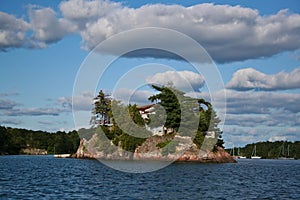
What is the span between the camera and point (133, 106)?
12569 centimetres

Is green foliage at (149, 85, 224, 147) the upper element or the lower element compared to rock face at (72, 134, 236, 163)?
upper

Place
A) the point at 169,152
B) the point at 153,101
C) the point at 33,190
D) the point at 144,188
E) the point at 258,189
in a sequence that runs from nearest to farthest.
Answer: the point at 33,190 → the point at 144,188 → the point at 258,189 → the point at 169,152 → the point at 153,101

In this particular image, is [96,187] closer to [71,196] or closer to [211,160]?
[71,196]

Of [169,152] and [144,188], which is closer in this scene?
[144,188]

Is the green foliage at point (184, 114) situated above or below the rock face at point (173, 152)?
above

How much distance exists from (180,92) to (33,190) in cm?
7831

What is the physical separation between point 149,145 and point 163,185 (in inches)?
2587

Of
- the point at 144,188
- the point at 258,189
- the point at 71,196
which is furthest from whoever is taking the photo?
the point at 258,189

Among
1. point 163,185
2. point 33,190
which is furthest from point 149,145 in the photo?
point 33,190

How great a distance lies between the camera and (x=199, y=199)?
38625 mm

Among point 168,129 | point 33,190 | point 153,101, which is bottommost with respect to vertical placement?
point 33,190

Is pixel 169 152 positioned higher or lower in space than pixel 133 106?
lower

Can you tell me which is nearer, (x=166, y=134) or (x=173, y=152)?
(x=173, y=152)

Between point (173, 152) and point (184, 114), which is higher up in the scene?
point (184, 114)
